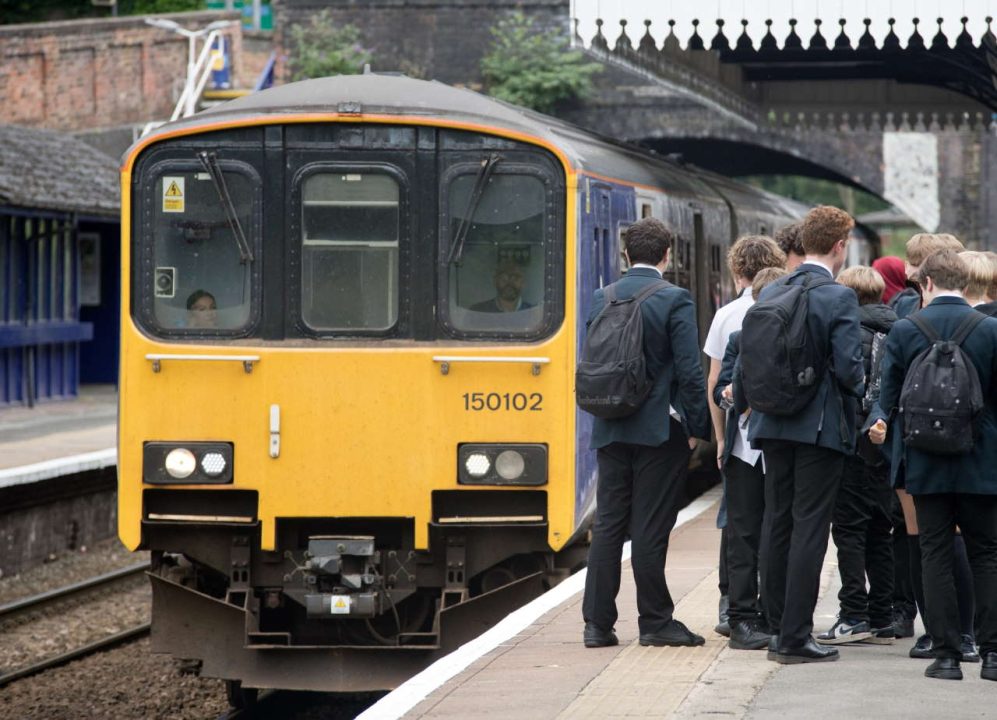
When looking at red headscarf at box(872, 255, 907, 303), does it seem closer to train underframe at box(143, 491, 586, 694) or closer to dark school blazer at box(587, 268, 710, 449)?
dark school blazer at box(587, 268, 710, 449)

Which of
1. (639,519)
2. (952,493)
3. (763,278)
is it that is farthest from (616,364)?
(952,493)

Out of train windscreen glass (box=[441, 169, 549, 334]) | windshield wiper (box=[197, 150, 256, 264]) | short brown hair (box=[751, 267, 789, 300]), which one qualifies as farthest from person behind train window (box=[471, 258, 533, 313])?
short brown hair (box=[751, 267, 789, 300])

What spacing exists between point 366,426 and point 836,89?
11657 mm

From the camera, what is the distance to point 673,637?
7566 millimetres

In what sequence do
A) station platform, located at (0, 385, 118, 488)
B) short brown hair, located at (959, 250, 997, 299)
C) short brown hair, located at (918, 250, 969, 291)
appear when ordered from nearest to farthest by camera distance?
short brown hair, located at (918, 250, 969, 291)
short brown hair, located at (959, 250, 997, 299)
station platform, located at (0, 385, 118, 488)

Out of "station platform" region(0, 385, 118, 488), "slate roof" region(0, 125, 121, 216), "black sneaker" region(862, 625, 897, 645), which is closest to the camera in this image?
"black sneaker" region(862, 625, 897, 645)

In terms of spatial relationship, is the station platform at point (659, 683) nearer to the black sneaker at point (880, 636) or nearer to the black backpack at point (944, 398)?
the black sneaker at point (880, 636)

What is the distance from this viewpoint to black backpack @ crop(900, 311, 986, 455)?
6.64 m

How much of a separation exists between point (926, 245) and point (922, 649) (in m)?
1.63

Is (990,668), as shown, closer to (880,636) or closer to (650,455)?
(880,636)

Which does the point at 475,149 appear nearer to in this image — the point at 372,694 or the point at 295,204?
the point at 295,204

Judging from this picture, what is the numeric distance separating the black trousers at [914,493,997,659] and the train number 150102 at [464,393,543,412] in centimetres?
239

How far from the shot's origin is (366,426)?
344 inches

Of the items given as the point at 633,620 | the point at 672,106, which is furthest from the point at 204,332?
the point at 672,106
